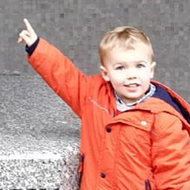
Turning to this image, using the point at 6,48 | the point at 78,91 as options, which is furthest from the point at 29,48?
the point at 6,48

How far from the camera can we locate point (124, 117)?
2.97 metres

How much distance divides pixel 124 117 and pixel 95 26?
1960mm

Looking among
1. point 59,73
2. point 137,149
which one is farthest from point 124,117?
point 59,73

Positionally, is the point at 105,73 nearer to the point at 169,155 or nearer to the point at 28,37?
the point at 28,37

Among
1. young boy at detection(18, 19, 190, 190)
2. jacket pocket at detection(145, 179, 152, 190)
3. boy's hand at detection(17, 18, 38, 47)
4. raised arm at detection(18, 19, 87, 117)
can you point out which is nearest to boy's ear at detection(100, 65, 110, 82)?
young boy at detection(18, 19, 190, 190)

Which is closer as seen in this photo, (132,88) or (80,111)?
(132,88)

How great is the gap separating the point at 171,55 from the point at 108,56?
1.87m

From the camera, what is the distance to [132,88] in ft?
9.91

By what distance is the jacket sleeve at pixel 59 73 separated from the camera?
315cm

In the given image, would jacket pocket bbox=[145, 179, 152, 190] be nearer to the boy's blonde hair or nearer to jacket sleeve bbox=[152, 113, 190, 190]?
jacket sleeve bbox=[152, 113, 190, 190]

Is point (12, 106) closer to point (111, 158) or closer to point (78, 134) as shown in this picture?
point (78, 134)

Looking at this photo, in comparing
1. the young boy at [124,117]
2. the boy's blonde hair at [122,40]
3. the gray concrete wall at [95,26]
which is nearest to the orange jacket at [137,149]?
the young boy at [124,117]

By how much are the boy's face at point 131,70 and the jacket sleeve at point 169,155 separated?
164 mm

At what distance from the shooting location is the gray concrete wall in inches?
190
